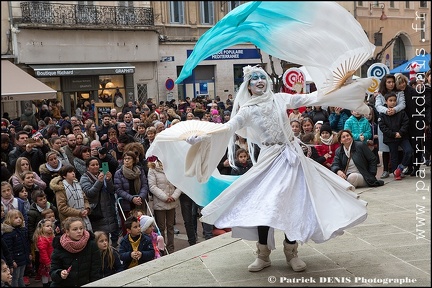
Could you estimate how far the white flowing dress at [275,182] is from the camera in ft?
16.4

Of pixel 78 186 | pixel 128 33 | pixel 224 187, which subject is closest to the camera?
pixel 224 187

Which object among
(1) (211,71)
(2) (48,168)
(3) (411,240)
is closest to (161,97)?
(1) (211,71)

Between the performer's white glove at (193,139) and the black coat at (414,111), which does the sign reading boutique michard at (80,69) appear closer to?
the black coat at (414,111)

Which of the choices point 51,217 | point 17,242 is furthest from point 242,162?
point 17,242

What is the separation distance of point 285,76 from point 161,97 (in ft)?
44.2

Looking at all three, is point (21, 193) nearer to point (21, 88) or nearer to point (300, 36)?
point (300, 36)

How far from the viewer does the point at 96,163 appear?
316 inches

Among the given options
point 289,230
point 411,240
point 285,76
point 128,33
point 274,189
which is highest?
point 128,33

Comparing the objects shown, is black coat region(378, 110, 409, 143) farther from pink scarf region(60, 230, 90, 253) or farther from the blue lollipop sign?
pink scarf region(60, 230, 90, 253)

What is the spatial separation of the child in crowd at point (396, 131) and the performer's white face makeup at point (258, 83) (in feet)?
16.7

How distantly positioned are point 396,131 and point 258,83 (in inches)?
209

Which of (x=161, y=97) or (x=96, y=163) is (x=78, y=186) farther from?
(x=161, y=97)

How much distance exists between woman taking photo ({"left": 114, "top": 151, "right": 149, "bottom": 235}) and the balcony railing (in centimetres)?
1517

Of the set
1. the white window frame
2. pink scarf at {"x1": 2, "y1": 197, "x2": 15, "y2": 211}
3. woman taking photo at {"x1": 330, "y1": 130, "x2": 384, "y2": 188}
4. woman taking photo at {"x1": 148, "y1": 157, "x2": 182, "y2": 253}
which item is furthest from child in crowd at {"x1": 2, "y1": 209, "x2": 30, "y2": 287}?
the white window frame
